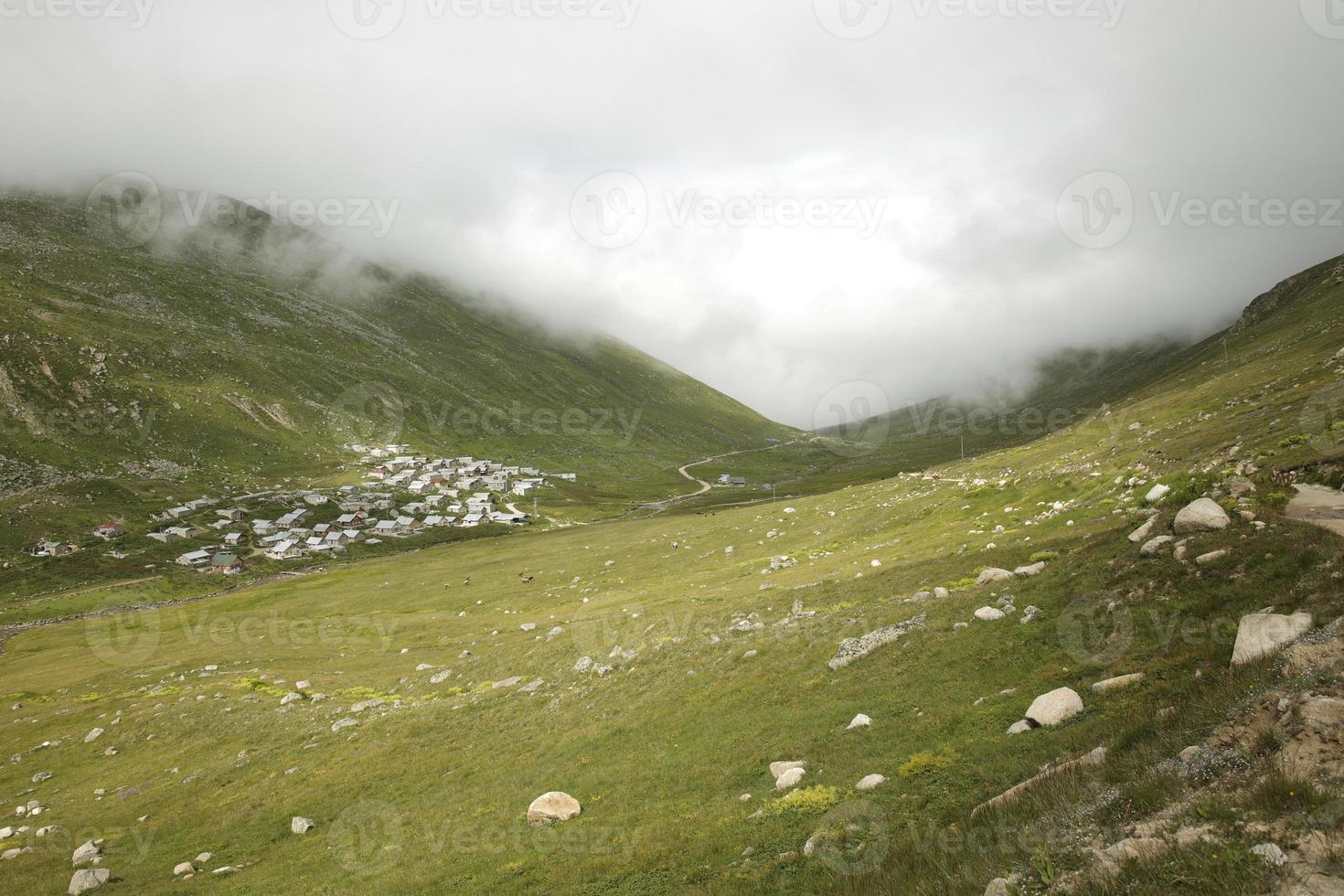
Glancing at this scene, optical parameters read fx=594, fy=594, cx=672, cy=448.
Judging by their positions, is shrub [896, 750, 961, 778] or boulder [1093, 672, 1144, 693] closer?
boulder [1093, 672, 1144, 693]

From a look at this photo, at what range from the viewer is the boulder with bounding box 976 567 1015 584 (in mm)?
25892

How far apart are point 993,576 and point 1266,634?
49.4ft

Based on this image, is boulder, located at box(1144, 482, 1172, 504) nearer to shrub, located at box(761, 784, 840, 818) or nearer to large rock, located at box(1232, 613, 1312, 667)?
large rock, located at box(1232, 613, 1312, 667)

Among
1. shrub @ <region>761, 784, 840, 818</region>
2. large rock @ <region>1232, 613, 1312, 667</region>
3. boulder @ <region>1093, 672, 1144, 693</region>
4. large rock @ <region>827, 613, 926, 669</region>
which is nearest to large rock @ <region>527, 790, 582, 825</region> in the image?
shrub @ <region>761, 784, 840, 818</region>

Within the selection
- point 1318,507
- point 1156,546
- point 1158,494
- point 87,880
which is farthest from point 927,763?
point 87,880

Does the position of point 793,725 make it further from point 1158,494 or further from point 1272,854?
point 1158,494

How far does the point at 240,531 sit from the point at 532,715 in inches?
6160

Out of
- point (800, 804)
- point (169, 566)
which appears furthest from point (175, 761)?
point (169, 566)

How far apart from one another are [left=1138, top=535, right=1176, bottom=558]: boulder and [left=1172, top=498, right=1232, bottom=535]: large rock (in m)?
0.50

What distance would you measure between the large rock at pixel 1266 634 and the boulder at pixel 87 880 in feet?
121

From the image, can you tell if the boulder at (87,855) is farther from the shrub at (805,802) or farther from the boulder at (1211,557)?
the boulder at (1211,557)

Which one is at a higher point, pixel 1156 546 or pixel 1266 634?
pixel 1266 634

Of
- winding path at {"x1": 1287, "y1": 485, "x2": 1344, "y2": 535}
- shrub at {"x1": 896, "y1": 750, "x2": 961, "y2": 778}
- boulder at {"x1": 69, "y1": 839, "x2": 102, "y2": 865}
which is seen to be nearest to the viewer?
shrub at {"x1": 896, "y1": 750, "x2": 961, "y2": 778}

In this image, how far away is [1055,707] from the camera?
572 inches
